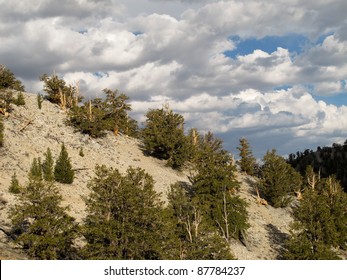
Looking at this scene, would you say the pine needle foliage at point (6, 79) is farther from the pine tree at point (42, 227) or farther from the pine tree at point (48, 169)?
the pine tree at point (42, 227)

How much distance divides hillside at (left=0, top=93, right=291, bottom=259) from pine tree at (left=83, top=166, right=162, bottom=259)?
1191 centimetres

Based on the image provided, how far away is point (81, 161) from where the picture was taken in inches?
2200

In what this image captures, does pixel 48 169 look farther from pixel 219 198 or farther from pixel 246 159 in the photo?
pixel 246 159

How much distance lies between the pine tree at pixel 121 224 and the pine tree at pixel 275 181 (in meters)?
40.9

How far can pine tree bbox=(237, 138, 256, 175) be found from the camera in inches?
3253

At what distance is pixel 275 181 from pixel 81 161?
3372 centimetres

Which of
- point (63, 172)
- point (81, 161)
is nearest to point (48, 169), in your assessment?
point (63, 172)

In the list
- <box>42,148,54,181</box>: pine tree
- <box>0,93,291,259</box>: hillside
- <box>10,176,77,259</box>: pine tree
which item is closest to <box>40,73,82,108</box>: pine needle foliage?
<box>0,93,291,259</box>: hillside

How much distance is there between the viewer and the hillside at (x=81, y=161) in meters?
45.8

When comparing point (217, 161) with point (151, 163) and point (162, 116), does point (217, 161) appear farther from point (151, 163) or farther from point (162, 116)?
point (162, 116)

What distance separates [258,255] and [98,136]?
115 ft

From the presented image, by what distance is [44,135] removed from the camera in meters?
58.0

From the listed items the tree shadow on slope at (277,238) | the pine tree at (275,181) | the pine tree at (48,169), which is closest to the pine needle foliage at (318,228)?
the tree shadow on slope at (277,238)
